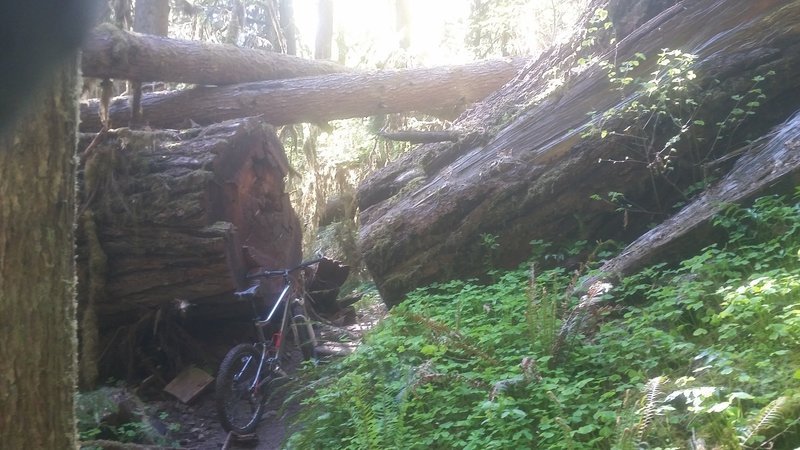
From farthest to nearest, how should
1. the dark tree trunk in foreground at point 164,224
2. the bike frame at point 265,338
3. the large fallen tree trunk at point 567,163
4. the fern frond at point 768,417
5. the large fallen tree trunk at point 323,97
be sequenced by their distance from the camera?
1. the large fallen tree trunk at point 323,97
2. the dark tree trunk in foreground at point 164,224
3. the bike frame at point 265,338
4. the large fallen tree trunk at point 567,163
5. the fern frond at point 768,417

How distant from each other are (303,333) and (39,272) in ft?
16.6

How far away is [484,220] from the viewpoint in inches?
278

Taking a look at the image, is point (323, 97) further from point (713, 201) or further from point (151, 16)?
point (713, 201)

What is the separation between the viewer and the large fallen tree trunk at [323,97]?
991 centimetres

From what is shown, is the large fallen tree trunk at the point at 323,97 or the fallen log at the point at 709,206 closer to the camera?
the fallen log at the point at 709,206

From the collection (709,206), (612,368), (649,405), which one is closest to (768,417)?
(649,405)

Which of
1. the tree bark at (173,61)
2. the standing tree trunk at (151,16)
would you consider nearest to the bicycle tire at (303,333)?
the tree bark at (173,61)

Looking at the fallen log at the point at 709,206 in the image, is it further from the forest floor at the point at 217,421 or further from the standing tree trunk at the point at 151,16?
the standing tree trunk at the point at 151,16

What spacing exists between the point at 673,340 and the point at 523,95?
199 inches

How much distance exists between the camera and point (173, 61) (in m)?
9.57

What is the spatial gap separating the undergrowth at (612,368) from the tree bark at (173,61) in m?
5.42

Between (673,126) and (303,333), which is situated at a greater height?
(673,126)

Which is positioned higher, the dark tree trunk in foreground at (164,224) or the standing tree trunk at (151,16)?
the standing tree trunk at (151,16)

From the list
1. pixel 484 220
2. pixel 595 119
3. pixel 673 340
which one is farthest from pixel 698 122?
pixel 673 340
